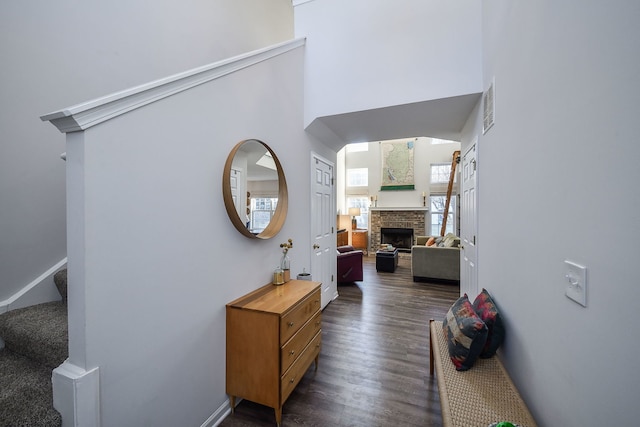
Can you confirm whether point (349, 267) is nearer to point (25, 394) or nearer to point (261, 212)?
point (261, 212)

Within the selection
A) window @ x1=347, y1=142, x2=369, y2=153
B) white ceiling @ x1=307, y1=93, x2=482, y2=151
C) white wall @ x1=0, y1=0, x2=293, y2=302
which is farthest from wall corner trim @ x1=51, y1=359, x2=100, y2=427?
window @ x1=347, y1=142, x2=369, y2=153

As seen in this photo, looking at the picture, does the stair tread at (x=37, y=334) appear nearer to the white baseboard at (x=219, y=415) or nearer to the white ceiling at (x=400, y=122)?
the white baseboard at (x=219, y=415)

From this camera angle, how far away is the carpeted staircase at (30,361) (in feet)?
3.43

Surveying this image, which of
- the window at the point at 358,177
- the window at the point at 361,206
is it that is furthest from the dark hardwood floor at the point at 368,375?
the window at the point at 358,177

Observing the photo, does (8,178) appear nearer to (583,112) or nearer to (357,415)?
(357,415)

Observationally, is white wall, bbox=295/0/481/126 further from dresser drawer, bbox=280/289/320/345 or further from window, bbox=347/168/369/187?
window, bbox=347/168/369/187

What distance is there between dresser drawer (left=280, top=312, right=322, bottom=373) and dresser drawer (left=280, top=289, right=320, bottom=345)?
0.04 meters

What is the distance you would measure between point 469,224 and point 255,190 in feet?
7.95

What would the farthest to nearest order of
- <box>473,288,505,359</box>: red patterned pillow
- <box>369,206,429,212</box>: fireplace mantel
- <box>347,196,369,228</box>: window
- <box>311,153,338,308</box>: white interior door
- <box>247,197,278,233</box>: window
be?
<box>347,196,369,228</box>: window < <box>369,206,429,212</box>: fireplace mantel < <box>311,153,338,308</box>: white interior door < <box>247,197,278,233</box>: window < <box>473,288,505,359</box>: red patterned pillow

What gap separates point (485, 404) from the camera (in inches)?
50.9

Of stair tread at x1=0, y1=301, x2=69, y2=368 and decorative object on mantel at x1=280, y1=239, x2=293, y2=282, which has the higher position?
decorative object on mantel at x1=280, y1=239, x2=293, y2=282

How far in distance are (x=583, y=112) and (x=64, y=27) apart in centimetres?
294

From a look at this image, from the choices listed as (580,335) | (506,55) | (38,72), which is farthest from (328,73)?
(580,335)

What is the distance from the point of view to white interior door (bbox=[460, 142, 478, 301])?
2.63 m
